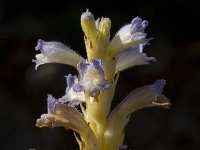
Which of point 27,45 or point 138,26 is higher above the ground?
point 27,45

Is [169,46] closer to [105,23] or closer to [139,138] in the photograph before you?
[139,138]

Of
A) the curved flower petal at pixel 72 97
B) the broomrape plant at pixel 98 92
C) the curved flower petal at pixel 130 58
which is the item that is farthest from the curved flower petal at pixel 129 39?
the curved flower petal at pixel 72 97

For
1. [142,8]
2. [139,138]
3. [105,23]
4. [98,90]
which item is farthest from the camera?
[142,8]

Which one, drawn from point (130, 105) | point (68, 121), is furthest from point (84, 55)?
point (68, 121)

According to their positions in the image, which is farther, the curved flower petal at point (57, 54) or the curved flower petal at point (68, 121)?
the curved flower petal at point (57, 54)

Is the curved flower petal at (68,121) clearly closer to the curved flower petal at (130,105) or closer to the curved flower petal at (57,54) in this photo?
the curved flower petal at (130,105)

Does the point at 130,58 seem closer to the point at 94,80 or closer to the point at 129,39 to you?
the point at 129,39

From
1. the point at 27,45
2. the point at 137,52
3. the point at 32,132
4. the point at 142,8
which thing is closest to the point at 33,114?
the point at 32,132
